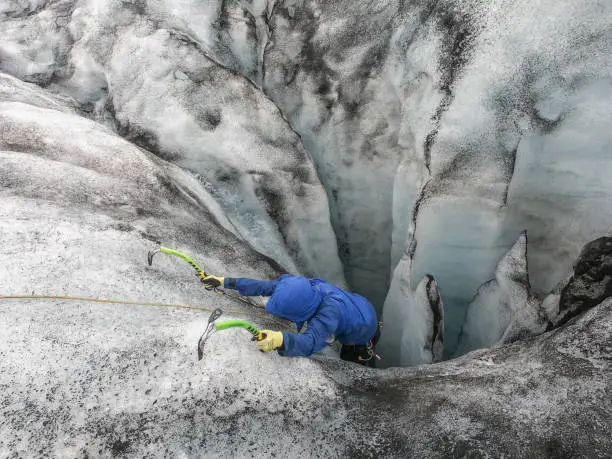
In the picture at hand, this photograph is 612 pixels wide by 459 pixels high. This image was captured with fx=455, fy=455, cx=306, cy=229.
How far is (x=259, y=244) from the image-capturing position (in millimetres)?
4086

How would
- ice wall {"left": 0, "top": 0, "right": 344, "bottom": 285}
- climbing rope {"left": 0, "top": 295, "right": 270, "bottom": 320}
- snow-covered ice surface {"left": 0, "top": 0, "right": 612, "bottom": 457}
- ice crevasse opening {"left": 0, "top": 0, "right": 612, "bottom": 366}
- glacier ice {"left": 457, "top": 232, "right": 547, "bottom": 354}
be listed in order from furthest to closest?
ice wall {"left": 0, "top": 0, "right": 344, "bottom": 285} → ice crevasse opening {"left": 0, "top": 0, "right": 612, "bottom": 366} → glacier ice {"left": 457, "top": 232, "right": 547, "bottom": 354} → climbing rope {"left": 0, "top": 295, "right": 270, "bottom": 320} → snow-covered ice surface {"left": 0, "top": 0, "right": 612, "bottom": 457}

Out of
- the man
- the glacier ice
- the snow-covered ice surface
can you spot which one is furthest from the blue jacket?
the glacier ice

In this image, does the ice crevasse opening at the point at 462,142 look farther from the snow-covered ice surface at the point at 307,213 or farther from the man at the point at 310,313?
the man at the point at 310,313

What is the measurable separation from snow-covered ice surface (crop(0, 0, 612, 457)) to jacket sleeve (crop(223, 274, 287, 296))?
128 millimetres

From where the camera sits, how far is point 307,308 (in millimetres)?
2402

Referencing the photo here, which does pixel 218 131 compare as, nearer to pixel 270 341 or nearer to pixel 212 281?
pixel 212 281

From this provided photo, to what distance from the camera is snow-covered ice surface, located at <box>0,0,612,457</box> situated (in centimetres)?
183

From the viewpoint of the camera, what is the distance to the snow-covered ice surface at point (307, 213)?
1835 millimetres

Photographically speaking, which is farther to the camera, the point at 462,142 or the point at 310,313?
the point at 462,142

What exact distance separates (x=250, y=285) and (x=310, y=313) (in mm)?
406

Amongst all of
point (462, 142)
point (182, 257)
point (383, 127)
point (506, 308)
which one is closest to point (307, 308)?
point (182, 257)

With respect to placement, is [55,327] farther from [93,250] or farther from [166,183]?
[166,183]

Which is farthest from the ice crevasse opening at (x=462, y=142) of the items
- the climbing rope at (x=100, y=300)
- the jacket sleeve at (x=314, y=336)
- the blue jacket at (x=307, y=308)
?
the climbing rope at (x=100, y=300)

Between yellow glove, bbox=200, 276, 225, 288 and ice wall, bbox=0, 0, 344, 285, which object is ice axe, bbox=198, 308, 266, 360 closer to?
yellow glove, bbox=200, 276, 225, 288
